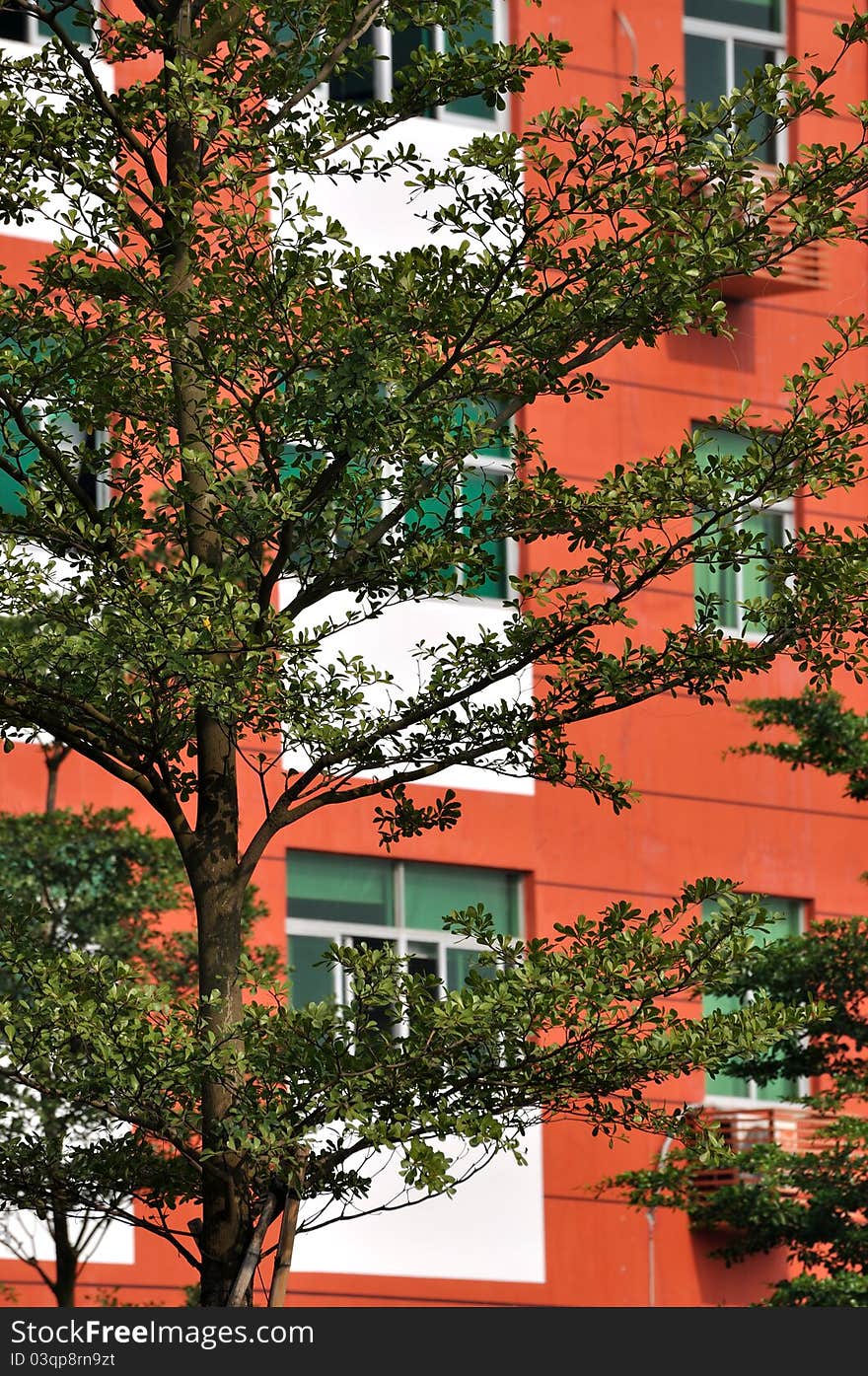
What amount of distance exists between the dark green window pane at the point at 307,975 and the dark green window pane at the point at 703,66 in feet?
26.1

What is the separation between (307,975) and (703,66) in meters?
8.63

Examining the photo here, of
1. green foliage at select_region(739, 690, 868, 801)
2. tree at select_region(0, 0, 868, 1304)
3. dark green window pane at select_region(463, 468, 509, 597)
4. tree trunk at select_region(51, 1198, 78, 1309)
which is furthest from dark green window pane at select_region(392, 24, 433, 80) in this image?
tree at select_region(0, 0, 868, 1304)

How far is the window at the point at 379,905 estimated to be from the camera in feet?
55.4

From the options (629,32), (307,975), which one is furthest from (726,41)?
(307,975)

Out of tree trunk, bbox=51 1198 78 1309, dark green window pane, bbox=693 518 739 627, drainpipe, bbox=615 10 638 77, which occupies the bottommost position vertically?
tree trunk, bbox=51 1198 78 1309

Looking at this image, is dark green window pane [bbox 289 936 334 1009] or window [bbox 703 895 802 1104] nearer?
dark green window pane [bbox 289 936 334 1009]

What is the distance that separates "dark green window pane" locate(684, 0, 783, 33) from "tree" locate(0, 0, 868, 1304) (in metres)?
12.1

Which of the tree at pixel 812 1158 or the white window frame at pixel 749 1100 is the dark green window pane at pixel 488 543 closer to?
the tree at pixel 812 1158

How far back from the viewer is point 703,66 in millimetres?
20141

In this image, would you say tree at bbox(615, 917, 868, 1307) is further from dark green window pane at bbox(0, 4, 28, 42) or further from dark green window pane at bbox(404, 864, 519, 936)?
dark green window pane at bbox(0, 4, 28, 42)

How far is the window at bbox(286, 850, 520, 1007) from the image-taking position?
55.4 ft

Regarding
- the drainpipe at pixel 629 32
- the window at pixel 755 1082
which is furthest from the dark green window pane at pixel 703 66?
the window at pixel 755 1082

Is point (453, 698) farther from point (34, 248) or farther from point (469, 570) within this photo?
point (34, 248)
